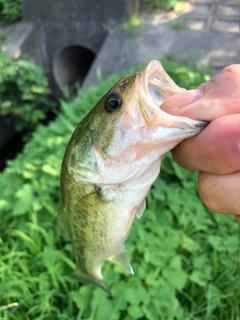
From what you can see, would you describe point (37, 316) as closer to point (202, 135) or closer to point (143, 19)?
point (202, 135)

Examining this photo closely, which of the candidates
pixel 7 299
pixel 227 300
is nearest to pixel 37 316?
pixel 7 299

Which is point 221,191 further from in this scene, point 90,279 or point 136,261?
point 136,261

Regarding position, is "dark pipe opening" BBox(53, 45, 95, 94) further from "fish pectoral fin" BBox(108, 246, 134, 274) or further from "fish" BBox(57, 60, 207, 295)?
"fish" BBox(57, 60, 207, 295)

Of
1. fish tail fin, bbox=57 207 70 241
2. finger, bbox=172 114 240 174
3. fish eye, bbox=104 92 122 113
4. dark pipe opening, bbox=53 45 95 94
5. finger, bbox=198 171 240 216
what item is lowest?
→ dark pipe opening, bbox=53 45 95 94

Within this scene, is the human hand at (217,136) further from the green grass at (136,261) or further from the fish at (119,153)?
the green grass at (136,261)

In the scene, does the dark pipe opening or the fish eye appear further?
the dark pipe opening

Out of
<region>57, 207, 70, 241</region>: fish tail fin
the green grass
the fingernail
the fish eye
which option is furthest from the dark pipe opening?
the fingernail
